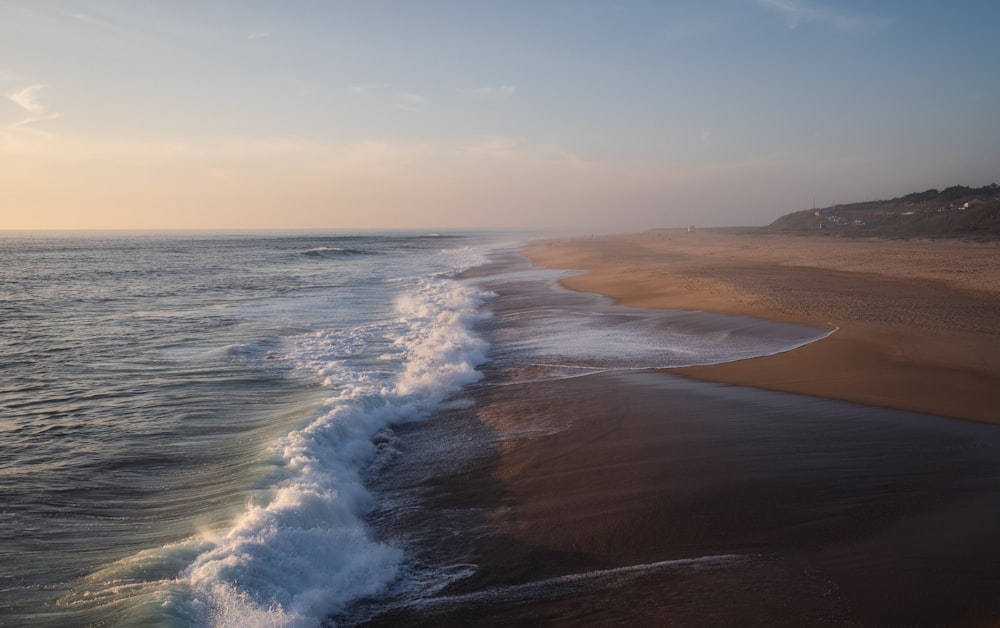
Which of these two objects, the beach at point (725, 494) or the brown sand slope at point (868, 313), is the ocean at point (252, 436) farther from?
the brown sand slope at point (868, 313)

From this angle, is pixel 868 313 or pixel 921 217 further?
pixel 921 217

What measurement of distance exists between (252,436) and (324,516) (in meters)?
2.87

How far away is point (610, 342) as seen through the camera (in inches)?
509

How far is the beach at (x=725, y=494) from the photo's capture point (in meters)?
4.11

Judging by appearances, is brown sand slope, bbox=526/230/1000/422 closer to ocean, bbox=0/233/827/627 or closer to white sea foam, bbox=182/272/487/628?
ocean, bbox=0/233/827/627

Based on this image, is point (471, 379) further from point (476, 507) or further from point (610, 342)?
point (476, 507)

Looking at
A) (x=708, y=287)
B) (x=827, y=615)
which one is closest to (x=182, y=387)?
(x=827, y=615)

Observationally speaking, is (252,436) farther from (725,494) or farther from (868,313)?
(868,313)

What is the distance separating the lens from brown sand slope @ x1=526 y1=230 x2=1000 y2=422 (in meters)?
8.87

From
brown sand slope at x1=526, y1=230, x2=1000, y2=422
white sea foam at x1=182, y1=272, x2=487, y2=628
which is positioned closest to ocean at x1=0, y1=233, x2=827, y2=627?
white sea foam at x1=182, y1=272, x2=487, y2=628

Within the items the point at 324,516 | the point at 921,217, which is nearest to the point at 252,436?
the point at 324,516

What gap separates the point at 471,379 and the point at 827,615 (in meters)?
7.31

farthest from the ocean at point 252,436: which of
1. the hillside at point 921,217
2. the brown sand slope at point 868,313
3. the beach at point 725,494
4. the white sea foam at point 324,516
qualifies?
the hillside at point 921,217

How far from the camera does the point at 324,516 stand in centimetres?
558
